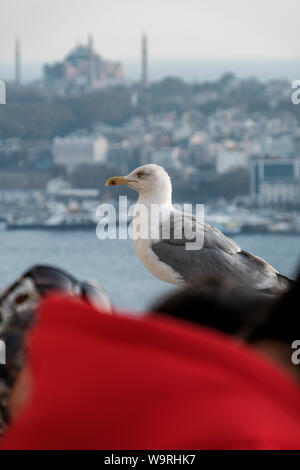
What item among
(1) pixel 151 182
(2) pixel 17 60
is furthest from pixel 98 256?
(1) pixel 151 182

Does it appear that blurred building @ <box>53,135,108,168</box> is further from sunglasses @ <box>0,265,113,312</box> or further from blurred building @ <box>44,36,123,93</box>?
sunglasses @ <box>0,265,113,312</box>

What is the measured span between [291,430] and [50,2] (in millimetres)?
33266

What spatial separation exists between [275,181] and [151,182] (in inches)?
965

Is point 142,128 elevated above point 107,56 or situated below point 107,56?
below

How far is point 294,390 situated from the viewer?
40 cm

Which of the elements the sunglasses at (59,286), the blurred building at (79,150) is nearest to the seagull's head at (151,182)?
the sunglasses at (59,286)

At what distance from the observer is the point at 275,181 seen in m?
26.5

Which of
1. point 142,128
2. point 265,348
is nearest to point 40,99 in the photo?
point 142,128

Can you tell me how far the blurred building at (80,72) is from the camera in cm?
3412

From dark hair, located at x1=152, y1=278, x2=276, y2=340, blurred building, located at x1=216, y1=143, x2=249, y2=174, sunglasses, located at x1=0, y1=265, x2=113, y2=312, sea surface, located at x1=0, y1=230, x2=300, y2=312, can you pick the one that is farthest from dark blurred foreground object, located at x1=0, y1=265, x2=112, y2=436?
blurred building, located at x1=216, y1=143, x2=249, y2=174

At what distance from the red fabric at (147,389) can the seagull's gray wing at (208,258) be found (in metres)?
1.72

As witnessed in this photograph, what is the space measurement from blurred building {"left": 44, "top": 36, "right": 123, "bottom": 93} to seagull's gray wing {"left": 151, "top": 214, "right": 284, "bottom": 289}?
105ft

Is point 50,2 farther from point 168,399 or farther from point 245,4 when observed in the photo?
point 168,399

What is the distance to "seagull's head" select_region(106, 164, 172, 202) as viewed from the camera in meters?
2.25
